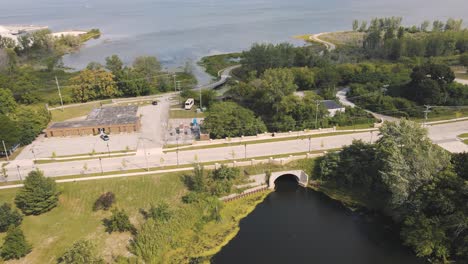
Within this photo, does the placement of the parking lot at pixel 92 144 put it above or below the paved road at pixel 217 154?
above

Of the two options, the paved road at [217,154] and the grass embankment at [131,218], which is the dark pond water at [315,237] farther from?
the paved road at [217,154]

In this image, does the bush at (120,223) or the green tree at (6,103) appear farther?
the green tree at (6,103)

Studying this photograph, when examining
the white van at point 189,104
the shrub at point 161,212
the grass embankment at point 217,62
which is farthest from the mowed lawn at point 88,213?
the grass embankment at point 217,62

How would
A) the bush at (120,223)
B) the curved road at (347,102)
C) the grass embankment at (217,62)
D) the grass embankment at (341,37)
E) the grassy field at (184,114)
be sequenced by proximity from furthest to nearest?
the grass embankment at (341,37), the grass embankment at (217,62), the grassy field at (184,114), the curved road at (347,102), the bush at (120,223)

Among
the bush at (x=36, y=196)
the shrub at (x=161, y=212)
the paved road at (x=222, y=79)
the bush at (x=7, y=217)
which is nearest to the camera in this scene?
the bush at (x=7, y=217)

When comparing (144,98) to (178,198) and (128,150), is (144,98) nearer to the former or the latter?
(128,150)

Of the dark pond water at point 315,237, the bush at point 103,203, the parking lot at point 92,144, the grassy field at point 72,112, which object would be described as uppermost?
the grassy field at point 72,112

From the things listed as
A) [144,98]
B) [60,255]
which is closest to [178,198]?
[60,255]
